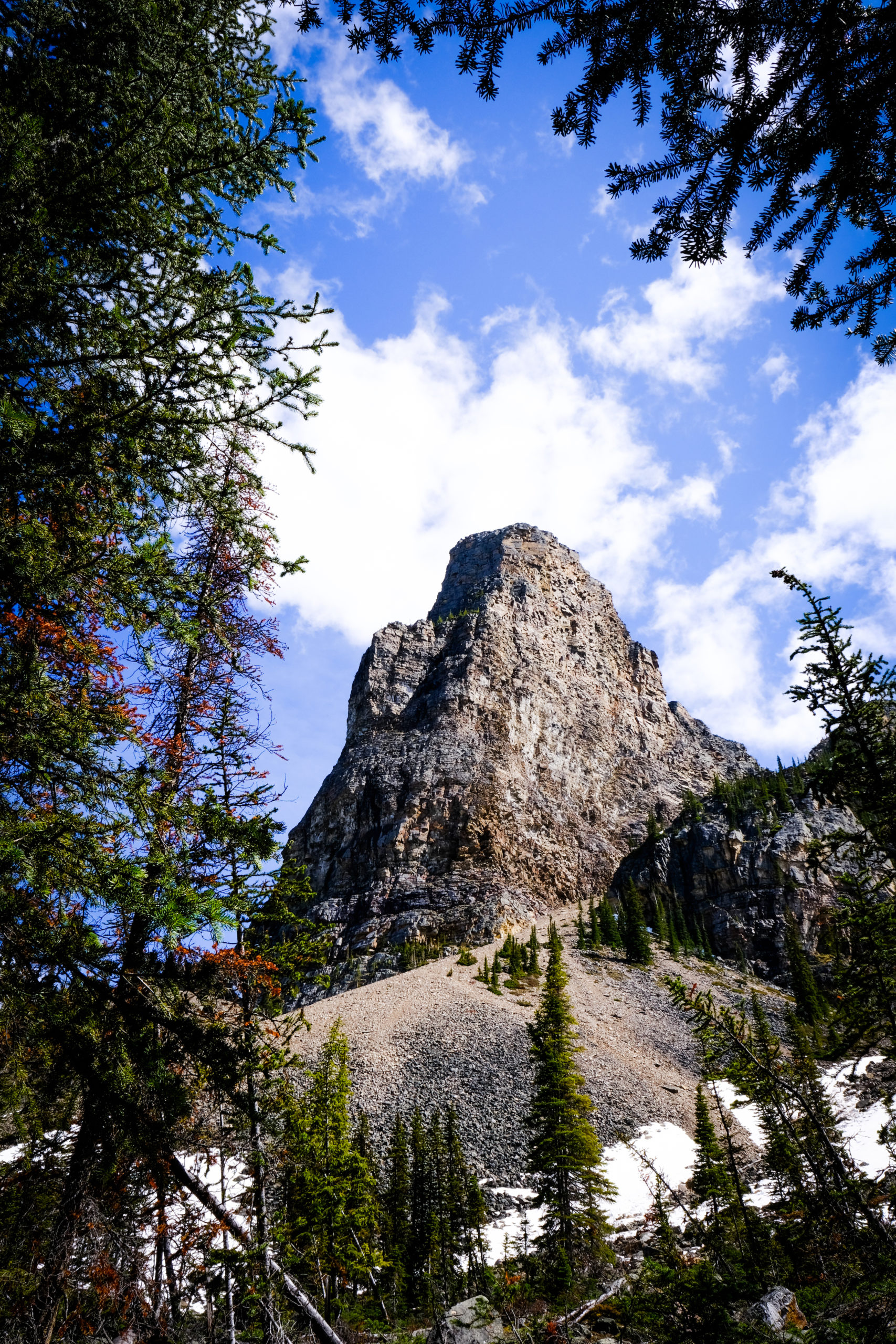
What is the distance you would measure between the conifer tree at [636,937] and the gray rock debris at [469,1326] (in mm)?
57825

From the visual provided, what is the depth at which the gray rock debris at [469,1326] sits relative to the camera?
9.49 meters

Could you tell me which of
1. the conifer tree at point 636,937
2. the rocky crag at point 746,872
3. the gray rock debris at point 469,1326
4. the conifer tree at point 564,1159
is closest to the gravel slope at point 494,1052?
the conifer tree at point 636,937

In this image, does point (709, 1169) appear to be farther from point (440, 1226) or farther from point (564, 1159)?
point (440, 1226)

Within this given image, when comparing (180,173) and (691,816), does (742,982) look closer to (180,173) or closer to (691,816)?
(691,816)

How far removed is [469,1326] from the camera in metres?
9.95

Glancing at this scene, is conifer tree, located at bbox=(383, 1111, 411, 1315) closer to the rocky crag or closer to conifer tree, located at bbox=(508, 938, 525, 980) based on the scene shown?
conifer tree, located at bbox=(508, 938, 525, 980)

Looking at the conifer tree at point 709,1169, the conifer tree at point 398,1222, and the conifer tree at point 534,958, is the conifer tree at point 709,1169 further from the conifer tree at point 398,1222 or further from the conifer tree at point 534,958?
the conifer tree at point 534,958

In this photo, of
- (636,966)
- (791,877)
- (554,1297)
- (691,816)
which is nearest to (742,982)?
(636,966)

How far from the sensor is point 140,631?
428 centimetres

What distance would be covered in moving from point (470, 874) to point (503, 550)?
69.9 metres

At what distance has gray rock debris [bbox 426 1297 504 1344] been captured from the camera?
9492mm

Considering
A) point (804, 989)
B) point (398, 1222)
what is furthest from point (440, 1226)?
point (804, 989)

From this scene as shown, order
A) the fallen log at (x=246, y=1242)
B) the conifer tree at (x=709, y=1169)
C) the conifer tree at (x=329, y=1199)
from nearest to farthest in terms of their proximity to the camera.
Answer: the fallen log at (x=246, y=1242)
the conifer tree at (x=329, y=1199)
the conifer tree at (x=709, y=1169)

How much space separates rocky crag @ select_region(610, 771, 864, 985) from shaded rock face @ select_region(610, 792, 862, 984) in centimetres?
9
